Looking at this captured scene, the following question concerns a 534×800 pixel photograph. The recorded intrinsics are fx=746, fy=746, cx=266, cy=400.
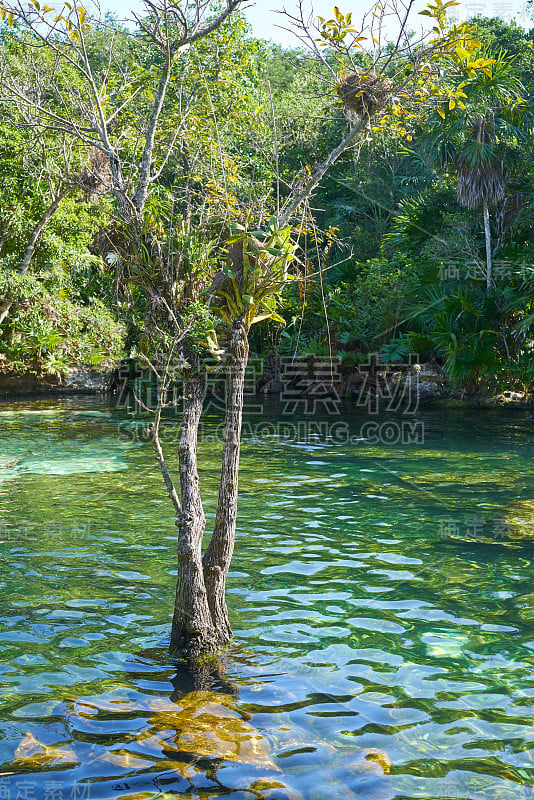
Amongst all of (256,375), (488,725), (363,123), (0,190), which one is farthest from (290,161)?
(488,725)

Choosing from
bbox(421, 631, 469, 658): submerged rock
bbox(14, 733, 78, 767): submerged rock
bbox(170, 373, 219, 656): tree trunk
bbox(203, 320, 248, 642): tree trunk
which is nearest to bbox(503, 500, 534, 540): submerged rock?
bbox(421, 631, 469, 658): submerged rock

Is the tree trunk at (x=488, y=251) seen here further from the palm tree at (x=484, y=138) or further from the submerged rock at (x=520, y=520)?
the submerged rock at (x=520, y=520)

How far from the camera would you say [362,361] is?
77.3 feet

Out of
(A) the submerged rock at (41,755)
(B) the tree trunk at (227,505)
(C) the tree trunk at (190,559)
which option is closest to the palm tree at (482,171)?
(B) the tree trunk at (227,505)

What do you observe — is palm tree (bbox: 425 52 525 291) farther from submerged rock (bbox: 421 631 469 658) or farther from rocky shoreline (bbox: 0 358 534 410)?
submerged rock (bbox: 421 631 469 658)

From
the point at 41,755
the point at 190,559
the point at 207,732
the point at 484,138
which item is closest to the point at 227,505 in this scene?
the point at 190,559

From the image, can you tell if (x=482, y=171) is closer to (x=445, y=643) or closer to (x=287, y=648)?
(x=445, y=643)

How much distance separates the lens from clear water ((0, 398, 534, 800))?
12.6ft

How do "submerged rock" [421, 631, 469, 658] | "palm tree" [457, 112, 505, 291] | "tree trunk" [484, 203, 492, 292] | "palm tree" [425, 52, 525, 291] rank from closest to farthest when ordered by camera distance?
"submerged rock" [421, 631, 469, 658], "palm tree" [425, 52, 525, 291], "palm tree" [457, 112, 505, 291], "tree trunk" [484, 203, 492, 292]

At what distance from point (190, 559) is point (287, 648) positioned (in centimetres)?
115

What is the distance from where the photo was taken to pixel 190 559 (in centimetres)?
489

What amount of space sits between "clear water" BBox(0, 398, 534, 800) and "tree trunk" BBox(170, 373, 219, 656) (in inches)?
8.5

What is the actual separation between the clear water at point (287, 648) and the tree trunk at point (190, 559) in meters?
0.22

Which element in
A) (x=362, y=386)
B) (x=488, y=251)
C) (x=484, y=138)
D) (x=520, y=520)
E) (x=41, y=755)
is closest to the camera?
(x=41, y=755)
